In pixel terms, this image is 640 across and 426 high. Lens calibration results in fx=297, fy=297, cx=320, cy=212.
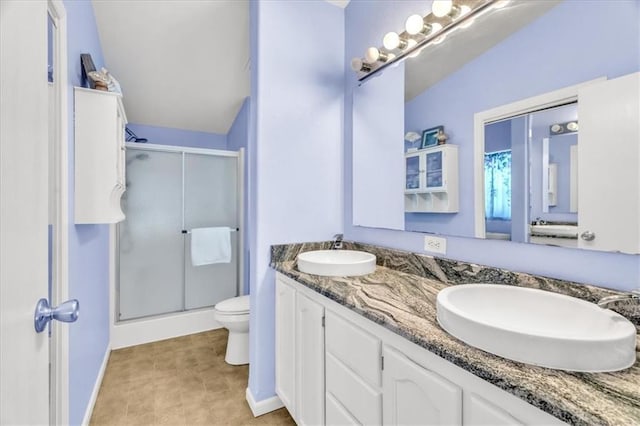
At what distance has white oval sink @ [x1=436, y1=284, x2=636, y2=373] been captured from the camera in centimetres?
61

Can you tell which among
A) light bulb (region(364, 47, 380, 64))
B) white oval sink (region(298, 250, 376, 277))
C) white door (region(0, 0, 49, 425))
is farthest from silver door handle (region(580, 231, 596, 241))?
white door (region(0, 0, 49, 425))

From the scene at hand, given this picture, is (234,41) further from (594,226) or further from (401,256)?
(594,226)

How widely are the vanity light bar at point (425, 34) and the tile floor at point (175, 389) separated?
210cm

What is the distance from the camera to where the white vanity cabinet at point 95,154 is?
148cm

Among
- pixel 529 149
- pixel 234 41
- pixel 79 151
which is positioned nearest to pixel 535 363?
pixel 529 149

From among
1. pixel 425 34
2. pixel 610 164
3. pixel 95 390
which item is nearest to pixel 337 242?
pixel 425 34

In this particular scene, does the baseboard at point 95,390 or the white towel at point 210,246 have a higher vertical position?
the white towel at point 210,246

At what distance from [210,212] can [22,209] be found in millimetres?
2599

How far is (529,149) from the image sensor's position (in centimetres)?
114

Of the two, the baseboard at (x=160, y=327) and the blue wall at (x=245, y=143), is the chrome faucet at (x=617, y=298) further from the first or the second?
the blue wall at (x=245, y=143)

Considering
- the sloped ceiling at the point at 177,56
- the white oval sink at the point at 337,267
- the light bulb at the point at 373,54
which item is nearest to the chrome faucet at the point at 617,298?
the white oval sink at the point at 337,267

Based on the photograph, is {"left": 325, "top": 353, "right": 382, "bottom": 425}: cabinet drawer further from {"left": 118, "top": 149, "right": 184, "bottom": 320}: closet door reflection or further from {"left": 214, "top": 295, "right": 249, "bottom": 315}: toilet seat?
{"left": 118, "top": 149, "right": 184, "bottom": 320}: closet door reflection

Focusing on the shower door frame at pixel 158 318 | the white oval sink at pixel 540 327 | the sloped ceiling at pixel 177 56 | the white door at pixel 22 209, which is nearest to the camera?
the white door at pixel 22 209

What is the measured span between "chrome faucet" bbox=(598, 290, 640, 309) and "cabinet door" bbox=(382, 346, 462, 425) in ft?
1.51
